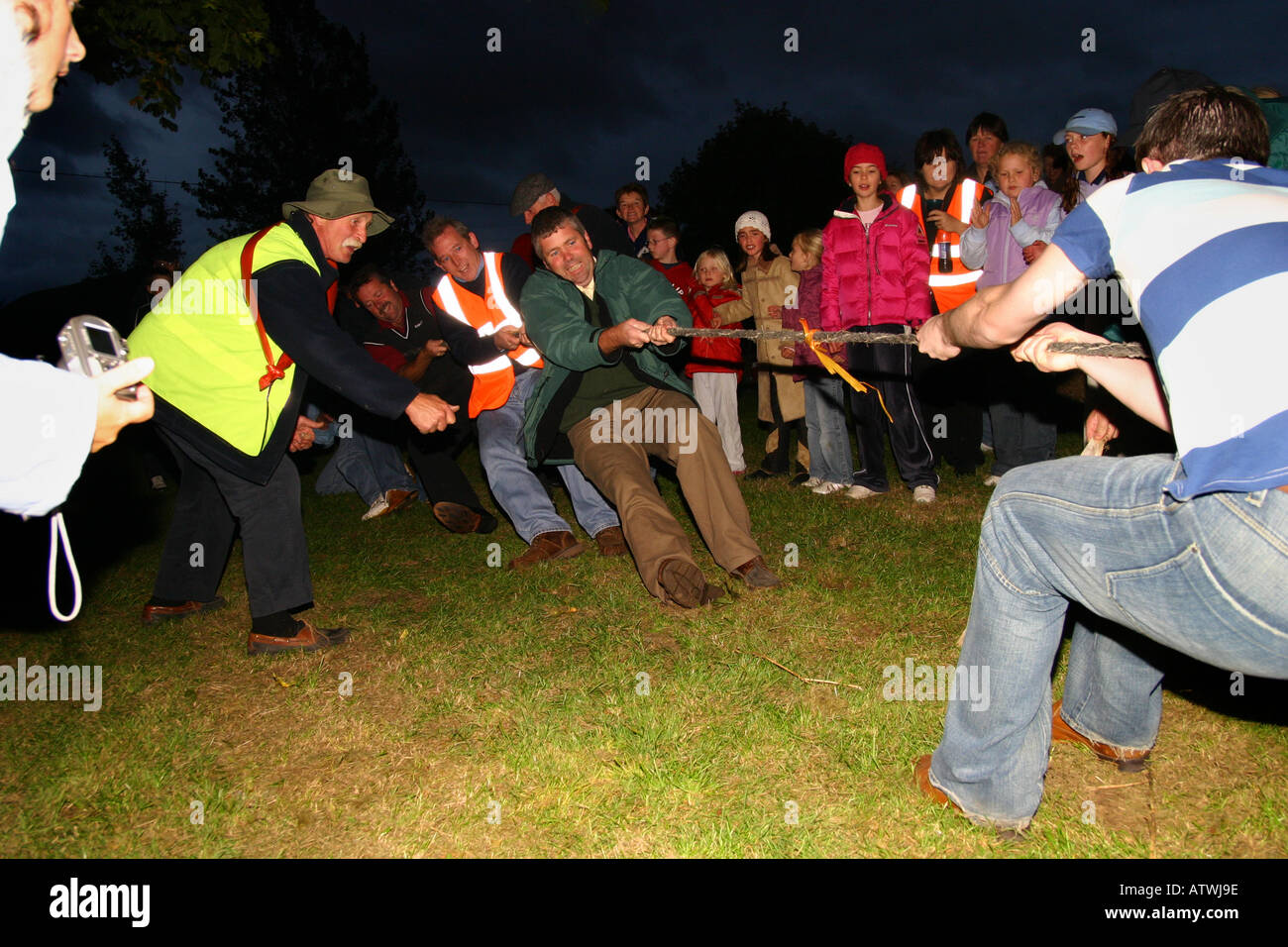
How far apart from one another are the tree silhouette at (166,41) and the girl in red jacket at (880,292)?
6249mm

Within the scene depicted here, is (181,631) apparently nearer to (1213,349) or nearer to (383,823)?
(383,823)

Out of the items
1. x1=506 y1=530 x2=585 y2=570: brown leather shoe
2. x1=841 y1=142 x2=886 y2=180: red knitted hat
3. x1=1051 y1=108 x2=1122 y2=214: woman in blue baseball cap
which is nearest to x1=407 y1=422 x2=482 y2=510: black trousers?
x1=506 y1=530 x2=585 y2=570: brown leather shoe

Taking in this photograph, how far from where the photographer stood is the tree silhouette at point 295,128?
29.5 metres

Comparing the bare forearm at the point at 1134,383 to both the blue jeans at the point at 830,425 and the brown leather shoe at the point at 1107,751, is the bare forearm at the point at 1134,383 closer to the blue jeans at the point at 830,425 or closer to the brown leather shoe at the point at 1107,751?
the brown leather shoe at the point at 1107,751

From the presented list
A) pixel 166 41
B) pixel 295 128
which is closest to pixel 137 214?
pixel 295 128

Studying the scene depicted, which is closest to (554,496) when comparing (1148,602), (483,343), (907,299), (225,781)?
(483,343)

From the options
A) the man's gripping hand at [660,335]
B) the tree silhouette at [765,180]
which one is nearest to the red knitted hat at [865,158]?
the man's gripping hand at [660,335]

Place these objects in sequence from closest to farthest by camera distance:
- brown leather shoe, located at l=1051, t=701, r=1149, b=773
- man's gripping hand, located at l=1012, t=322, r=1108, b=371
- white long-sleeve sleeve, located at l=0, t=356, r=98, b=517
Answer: white long-sleeve sleeve, located at l=0, t=356, r=98, b=517
man's gripping hand, located at l=1012, t=322, r=1108, b=371
brown leather shoe, located at l=1051, t=701, r=1149, b=773

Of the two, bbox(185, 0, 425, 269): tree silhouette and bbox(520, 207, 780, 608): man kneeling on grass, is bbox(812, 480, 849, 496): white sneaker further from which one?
bbox(185, 0, 425, 269): tree silhouette

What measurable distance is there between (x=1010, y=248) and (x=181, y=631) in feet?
17.8

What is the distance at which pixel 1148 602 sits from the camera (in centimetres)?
174

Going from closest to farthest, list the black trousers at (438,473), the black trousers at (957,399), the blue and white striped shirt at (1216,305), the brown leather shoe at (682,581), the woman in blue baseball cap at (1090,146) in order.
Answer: the blue and white striped shirt at (1216,305)
the brown leather shoe at (682,581)
the woman in blue baseball cap at (1090,146)
the black trousers at (438,473)
the black trousers at (957,399)

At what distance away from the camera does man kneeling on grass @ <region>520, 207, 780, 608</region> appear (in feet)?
13.6

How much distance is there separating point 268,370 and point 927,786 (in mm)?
3083
